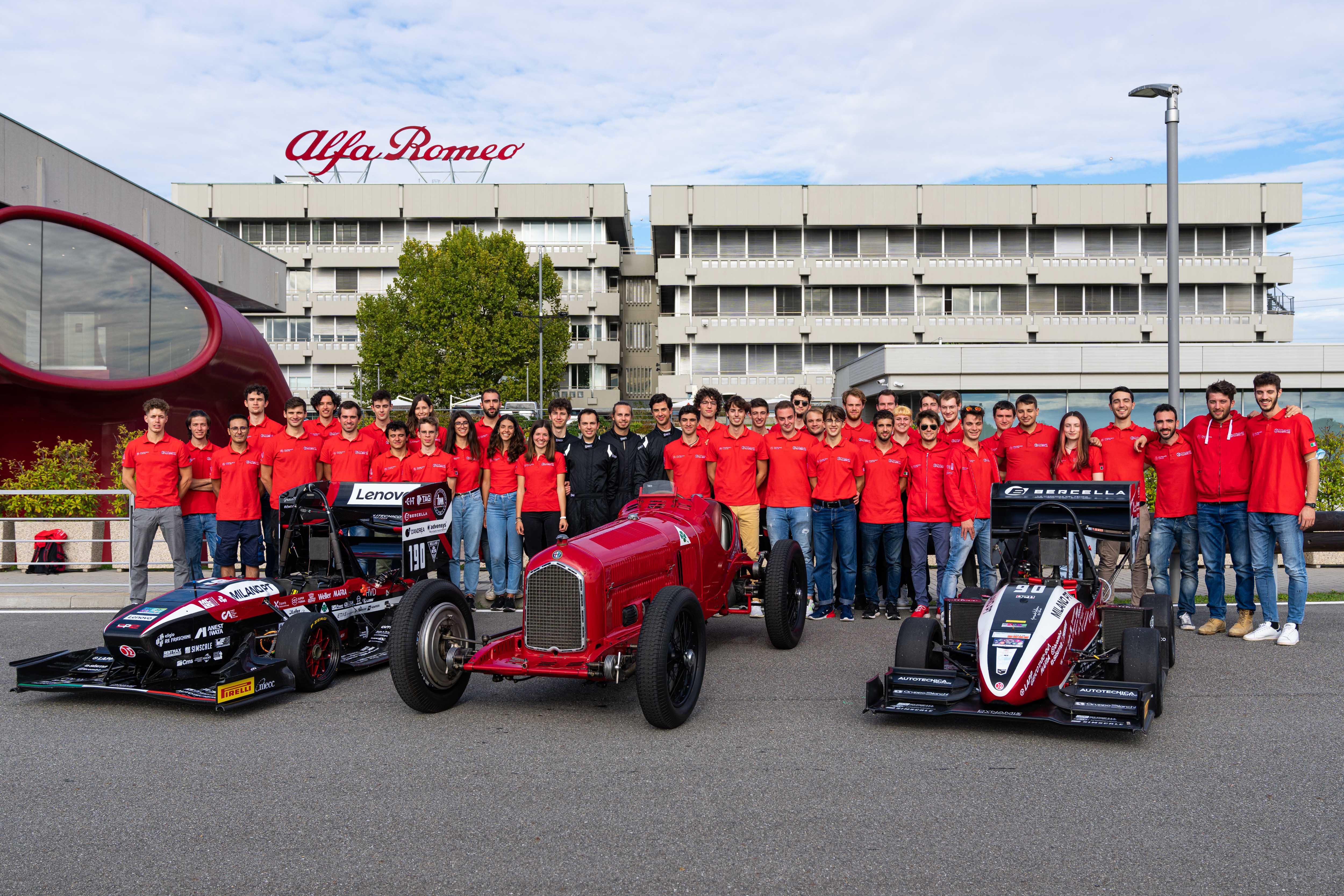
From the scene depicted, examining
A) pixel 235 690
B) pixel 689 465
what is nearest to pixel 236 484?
pixel 235 690

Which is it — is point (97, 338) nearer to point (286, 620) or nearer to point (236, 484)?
point (236, 484)

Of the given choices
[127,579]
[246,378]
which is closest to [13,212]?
[246,378]

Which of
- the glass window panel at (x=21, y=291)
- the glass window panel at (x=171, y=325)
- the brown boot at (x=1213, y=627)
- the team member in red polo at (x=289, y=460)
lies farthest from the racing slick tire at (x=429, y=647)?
the glass window panel at (x=171, y=325)

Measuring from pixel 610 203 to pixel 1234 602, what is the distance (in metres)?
48.3

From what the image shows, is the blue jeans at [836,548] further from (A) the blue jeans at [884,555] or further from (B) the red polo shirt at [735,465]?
(B) the red polo shirt at [735,465]

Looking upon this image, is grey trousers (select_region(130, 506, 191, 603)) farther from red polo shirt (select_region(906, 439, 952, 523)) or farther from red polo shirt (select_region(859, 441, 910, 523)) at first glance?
red polo shirt (select_region(906, 439, 952, 523))

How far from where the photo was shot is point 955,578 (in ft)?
31.6

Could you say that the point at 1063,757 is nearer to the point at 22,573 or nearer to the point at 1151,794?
the point at 1151,794

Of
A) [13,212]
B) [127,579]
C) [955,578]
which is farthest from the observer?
[13,212]

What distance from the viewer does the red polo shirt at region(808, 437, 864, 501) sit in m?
9.84

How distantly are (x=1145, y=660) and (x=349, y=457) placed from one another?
24.6 ft

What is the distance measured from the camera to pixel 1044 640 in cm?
589

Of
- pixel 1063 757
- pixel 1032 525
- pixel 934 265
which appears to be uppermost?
pixel 934 265

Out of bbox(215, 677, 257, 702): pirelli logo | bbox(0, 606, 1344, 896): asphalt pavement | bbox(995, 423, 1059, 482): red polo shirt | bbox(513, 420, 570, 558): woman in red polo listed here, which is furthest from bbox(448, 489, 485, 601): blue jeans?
bbox(995, 423, 1059, 482): red polo shirt
